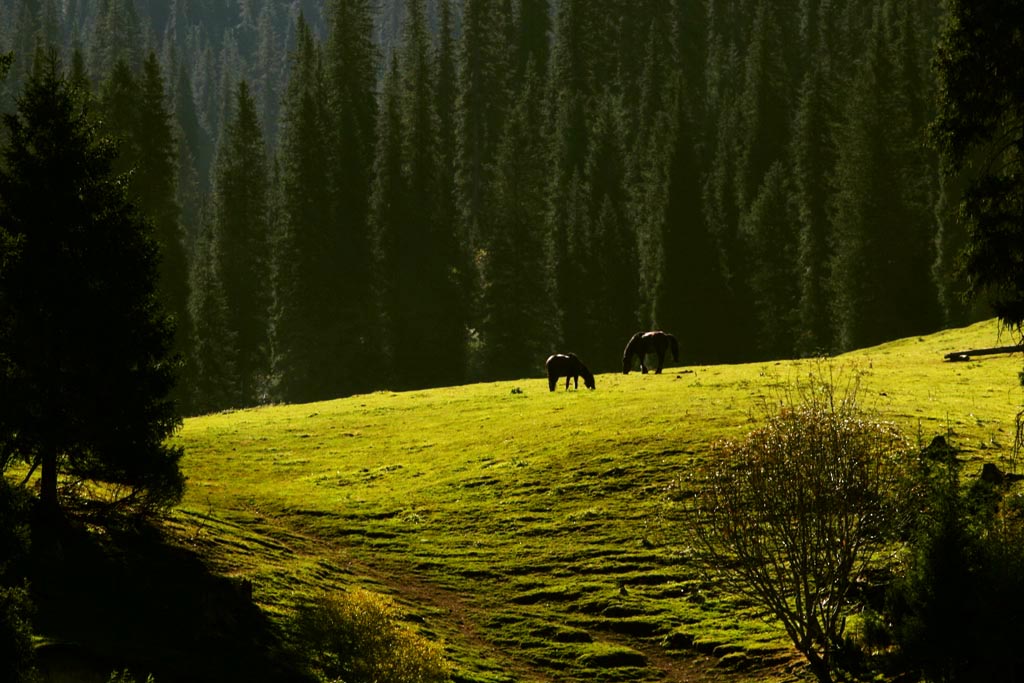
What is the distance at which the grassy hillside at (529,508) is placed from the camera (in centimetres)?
2619

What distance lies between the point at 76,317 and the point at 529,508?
15.4m

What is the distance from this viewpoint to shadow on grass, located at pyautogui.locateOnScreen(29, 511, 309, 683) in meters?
20.1

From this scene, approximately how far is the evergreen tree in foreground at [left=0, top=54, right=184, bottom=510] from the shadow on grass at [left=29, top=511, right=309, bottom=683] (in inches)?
55.1

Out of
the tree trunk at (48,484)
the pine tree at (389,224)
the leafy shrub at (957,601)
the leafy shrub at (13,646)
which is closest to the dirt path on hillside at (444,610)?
the leafy shrub at (957,601)

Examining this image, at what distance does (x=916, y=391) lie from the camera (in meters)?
43.7

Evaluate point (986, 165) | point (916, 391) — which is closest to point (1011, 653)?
point (986, 165)

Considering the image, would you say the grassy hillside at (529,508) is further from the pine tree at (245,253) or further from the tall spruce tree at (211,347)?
the pine tree at (245,253)

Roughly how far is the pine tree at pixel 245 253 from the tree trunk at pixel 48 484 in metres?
68.8

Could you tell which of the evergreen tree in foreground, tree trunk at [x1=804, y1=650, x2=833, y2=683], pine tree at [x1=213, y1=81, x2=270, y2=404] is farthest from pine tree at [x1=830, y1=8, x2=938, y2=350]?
the evergreen tree in foreground

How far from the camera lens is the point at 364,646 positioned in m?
23.8

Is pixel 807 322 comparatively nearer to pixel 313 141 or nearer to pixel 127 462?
pixel 313 141

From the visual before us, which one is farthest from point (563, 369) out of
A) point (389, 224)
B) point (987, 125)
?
point (389, 224)

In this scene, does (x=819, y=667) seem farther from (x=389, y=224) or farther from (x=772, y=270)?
(x=389, y=224)

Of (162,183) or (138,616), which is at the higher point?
(162,183)
